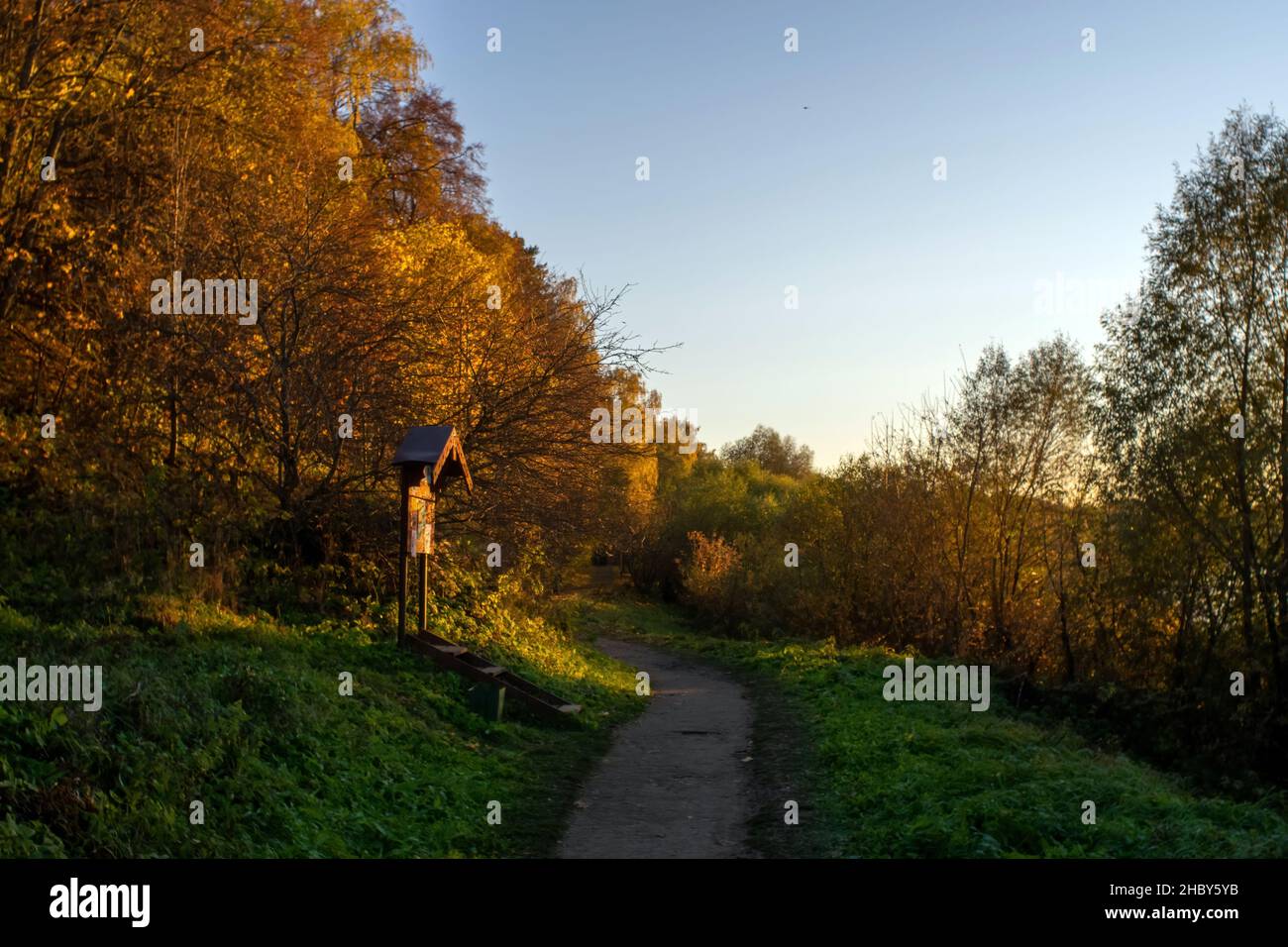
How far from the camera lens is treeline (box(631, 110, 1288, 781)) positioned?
2125cm

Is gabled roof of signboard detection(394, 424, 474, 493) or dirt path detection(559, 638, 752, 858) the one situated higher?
gabled roof of signboard detection(394, 424, 474, 493)

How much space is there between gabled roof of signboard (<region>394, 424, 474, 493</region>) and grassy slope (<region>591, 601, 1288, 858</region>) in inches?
252

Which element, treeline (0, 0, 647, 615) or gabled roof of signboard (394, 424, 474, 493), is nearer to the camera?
gabled roof of signboard (394, 424, 474, 493)

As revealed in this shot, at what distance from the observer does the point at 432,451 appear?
15461 millimetres

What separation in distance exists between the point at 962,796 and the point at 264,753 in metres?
6.77

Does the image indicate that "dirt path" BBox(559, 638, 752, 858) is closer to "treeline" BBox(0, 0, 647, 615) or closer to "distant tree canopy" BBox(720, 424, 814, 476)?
"treeline" BBox(0, 0, 647, 615)

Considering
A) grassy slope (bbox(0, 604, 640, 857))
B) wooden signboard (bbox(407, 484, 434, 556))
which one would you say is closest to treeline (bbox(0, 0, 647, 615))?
wooden signboard (bbox(407, 484, 434, 556))

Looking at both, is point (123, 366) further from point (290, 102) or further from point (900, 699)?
point (900, 699)

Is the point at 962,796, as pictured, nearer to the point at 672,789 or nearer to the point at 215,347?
the point at 672,789

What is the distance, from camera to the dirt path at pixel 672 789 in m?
9.18

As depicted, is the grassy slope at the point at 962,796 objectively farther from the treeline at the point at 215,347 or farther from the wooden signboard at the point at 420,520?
the treeline at the point at 215,347

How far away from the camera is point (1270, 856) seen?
312 inches

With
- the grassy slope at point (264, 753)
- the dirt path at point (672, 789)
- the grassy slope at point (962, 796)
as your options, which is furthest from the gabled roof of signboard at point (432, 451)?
the grassy slope at point (962, 796)
